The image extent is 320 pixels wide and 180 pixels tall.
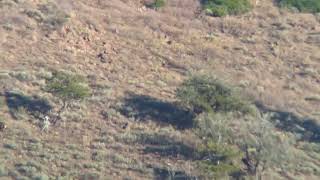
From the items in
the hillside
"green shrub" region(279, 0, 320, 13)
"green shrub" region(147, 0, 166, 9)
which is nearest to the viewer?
the hillside

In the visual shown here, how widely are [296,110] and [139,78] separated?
18.6 feet

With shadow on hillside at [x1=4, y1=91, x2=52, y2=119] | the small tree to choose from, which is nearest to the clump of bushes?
the small tree

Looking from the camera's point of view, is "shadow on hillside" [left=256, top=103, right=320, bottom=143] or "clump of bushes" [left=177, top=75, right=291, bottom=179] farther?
"shadow on hillside" [left=256, top=103, right=320, bottom=143]

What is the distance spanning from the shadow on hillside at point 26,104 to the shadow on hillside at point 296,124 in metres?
7.45

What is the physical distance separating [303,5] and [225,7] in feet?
13.2

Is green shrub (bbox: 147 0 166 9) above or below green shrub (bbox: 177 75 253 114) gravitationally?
above

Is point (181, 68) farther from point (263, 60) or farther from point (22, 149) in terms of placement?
point (22, 149)

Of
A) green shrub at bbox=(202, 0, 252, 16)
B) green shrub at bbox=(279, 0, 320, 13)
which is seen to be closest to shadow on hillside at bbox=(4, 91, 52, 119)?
green shrub at bbox=(202, 0, 252, 16)

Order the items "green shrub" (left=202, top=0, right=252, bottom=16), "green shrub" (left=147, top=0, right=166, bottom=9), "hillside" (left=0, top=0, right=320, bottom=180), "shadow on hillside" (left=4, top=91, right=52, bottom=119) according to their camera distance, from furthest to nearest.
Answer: "green shrub" (left=202, top=0, right=252, bottom=16) → "green shrub" (left=147, top=0, right=166, bottom=9) → "shadow on hillside" (left=4, top=91, right=52, bottom=119) → "hillside" (left=0, top=0, right=320, bottom=180)

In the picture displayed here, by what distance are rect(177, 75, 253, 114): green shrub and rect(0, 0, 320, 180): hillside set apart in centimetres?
57

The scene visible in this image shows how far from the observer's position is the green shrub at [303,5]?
4078 centimetres

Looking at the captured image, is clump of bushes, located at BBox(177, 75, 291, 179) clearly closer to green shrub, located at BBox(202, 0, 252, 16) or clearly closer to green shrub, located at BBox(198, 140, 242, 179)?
green shrub, located at BBox(198, 140, 242, 179)

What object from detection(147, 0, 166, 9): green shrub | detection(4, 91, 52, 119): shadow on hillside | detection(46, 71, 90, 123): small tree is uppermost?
detection(147, 0, 166, 9): green shrub

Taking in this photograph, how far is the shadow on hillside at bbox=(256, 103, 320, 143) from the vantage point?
29.1m
